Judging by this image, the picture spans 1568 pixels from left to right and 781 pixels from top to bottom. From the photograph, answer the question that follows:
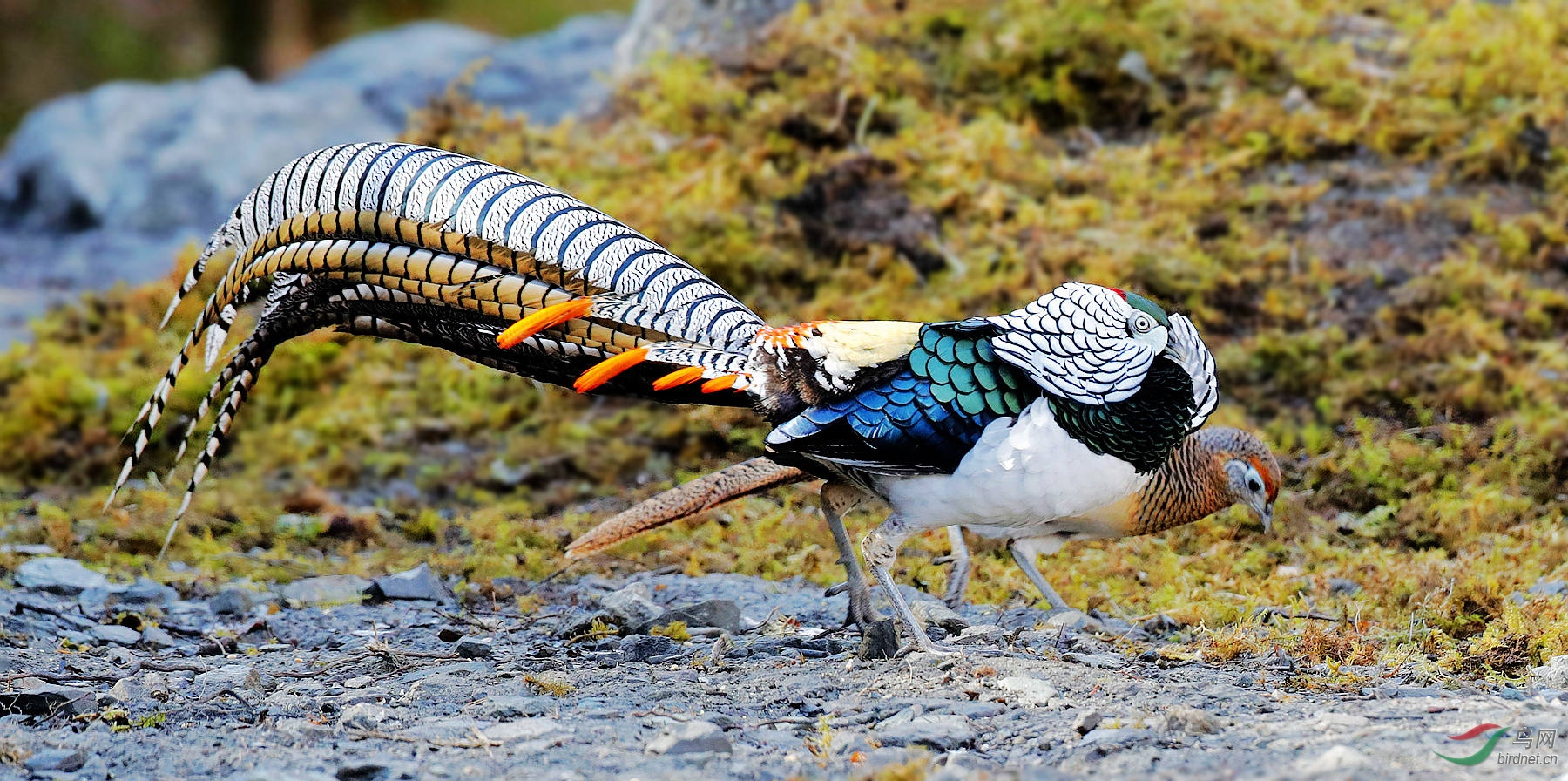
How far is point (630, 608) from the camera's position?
5.82 metres

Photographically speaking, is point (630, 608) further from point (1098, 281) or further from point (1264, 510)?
point (1098, 281)

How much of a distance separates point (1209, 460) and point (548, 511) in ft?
12.1

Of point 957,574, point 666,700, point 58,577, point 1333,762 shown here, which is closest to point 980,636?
point 957,574

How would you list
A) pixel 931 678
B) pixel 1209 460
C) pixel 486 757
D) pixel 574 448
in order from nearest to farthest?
pixel 486 757 → pixel 931 678 → pixel 1209 460 → pixel 574 448

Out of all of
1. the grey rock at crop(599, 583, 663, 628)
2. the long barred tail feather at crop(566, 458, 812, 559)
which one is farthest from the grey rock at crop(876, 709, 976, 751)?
the grey rock at crop(599, 583, 663, 628)

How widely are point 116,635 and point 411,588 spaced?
123cm

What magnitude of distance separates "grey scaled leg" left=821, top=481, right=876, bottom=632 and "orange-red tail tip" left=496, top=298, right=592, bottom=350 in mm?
1153

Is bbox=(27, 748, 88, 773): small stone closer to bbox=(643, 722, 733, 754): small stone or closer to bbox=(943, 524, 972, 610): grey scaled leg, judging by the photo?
bbox=(643, 722, 733, 754): small stone

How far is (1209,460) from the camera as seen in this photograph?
643 centimetres

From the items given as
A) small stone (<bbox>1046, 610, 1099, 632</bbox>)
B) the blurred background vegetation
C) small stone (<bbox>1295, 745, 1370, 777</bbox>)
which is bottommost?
small stone (<bbox>1046, 610, 1099, 632</bbox>)

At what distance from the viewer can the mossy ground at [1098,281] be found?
22.6 ft

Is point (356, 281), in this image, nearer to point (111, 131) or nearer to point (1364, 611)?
point (1364, 611)

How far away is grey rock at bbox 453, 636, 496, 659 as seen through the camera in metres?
5.44

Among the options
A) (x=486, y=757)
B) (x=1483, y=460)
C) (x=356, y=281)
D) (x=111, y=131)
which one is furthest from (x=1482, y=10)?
(x=111, y=131)
